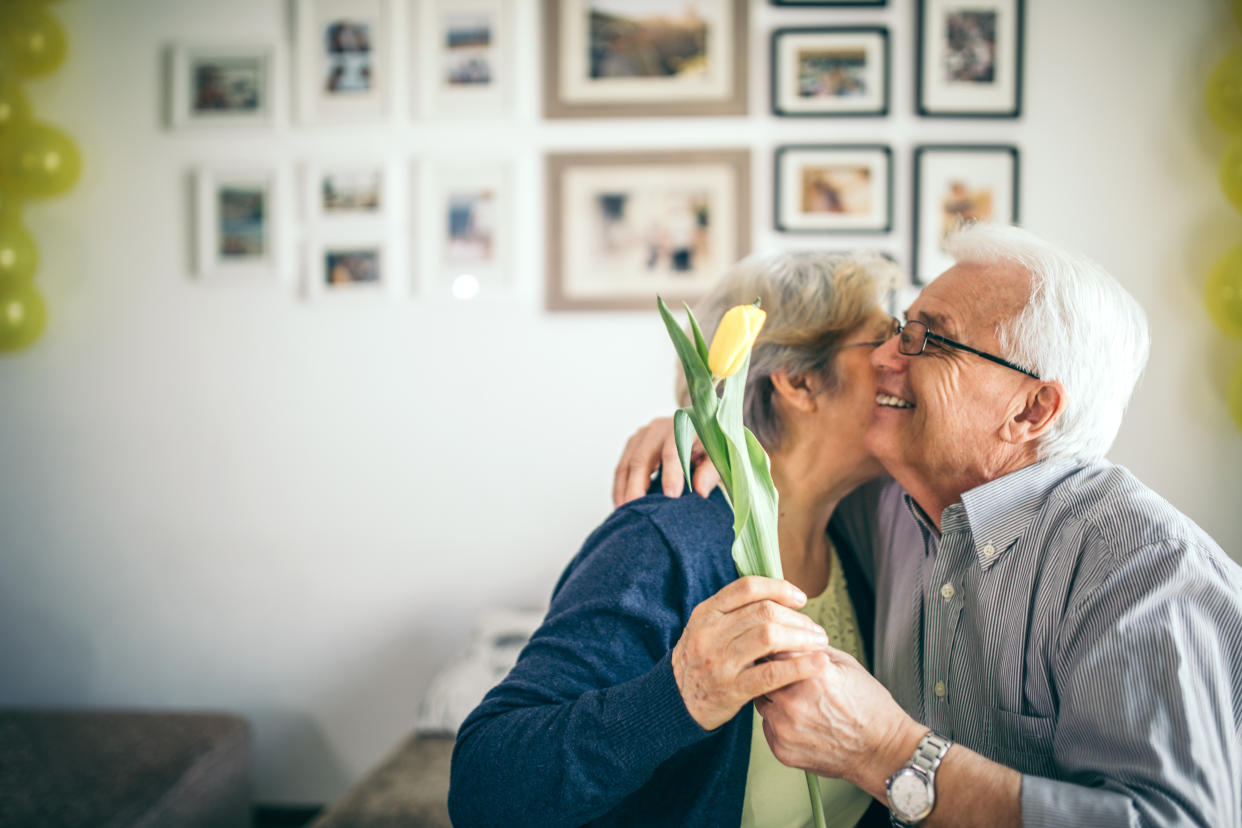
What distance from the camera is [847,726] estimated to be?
33.7 inches

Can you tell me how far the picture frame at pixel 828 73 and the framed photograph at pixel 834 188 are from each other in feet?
0.45

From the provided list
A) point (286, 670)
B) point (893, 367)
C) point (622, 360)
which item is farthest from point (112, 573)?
point (893, 367)


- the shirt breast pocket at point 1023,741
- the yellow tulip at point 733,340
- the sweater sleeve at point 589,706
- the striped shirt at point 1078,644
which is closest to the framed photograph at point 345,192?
the sweater sleeve at point 589,706

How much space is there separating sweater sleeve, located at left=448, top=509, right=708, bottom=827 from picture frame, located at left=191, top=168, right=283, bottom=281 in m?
2.26

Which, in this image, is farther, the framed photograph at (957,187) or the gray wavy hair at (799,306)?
the framed photograph at (957,187)

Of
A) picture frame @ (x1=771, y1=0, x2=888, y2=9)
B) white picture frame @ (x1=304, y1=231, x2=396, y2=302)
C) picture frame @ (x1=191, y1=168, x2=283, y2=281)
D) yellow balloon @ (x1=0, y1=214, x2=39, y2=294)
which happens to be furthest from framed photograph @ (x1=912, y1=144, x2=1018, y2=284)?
yellow balloon @ (x1=0, y1=214, x2=39, y2=294)

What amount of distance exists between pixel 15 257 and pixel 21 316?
21 centimetres

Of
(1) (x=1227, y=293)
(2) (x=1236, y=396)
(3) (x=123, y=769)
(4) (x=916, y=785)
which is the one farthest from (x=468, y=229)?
(2) (x=1236, y=396)

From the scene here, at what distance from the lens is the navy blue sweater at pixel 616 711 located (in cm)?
87

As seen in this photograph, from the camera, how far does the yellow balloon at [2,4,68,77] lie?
269 cm

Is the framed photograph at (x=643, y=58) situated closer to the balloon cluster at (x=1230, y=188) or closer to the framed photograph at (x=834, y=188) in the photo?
the framed photograph at (x=834, y=188)

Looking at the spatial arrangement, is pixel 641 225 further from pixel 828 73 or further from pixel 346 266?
pixel 346 266

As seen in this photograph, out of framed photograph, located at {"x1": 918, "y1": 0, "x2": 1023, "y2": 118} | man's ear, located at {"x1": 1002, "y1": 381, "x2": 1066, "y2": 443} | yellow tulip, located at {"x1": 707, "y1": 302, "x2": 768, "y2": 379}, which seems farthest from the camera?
framed photograph, located at {"x1": 918, "y1": 0, "x2": 1023, "y2": 118}

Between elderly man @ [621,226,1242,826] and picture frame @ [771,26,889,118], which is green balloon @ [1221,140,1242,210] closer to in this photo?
→ picture frame @ [771,26,889,118]
